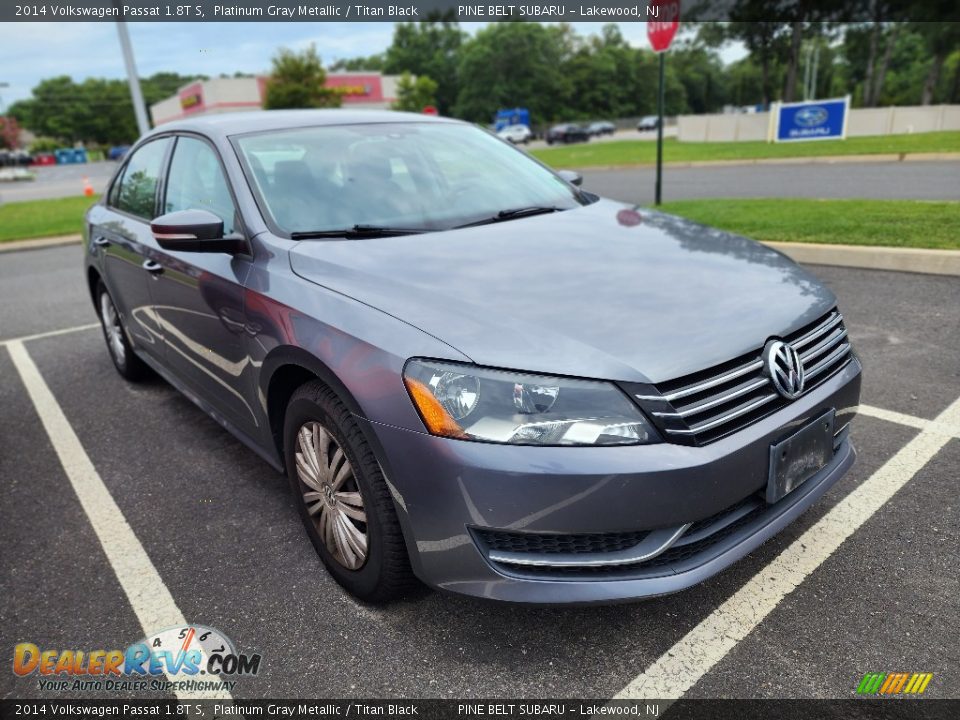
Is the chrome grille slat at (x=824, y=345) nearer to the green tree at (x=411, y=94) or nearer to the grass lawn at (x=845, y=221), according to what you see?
the grass lawn at (x=845, y=221)

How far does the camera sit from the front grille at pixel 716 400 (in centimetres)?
186

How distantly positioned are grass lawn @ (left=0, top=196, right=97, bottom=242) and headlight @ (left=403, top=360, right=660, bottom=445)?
1041 cm

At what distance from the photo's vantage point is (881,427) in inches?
134

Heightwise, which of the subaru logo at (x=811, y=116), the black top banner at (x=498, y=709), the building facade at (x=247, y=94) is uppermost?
the building facade at (x=247, y=94)

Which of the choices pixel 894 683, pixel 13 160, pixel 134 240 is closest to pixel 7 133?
pixel 13 160

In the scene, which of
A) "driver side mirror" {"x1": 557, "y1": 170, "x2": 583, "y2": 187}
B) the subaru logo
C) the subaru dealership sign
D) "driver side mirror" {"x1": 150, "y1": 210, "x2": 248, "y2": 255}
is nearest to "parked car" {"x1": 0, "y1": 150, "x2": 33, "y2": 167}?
the subaru dealership sign

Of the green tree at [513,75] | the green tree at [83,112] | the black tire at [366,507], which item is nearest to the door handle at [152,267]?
the black tire at [366,507]

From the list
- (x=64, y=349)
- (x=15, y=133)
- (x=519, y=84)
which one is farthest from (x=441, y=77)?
(x=64, y=349)

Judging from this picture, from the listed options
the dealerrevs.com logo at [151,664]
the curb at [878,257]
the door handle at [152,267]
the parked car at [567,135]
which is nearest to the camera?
the dealerrevs.com logo at [151,664]

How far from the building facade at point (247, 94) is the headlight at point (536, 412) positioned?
55229mm

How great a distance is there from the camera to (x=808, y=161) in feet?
60.4

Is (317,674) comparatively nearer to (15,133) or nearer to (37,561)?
(37,561)

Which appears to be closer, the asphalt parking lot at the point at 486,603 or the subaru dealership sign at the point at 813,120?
the asphalt parking lot at the point at 486,603

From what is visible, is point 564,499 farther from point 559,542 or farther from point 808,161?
point 808,161
